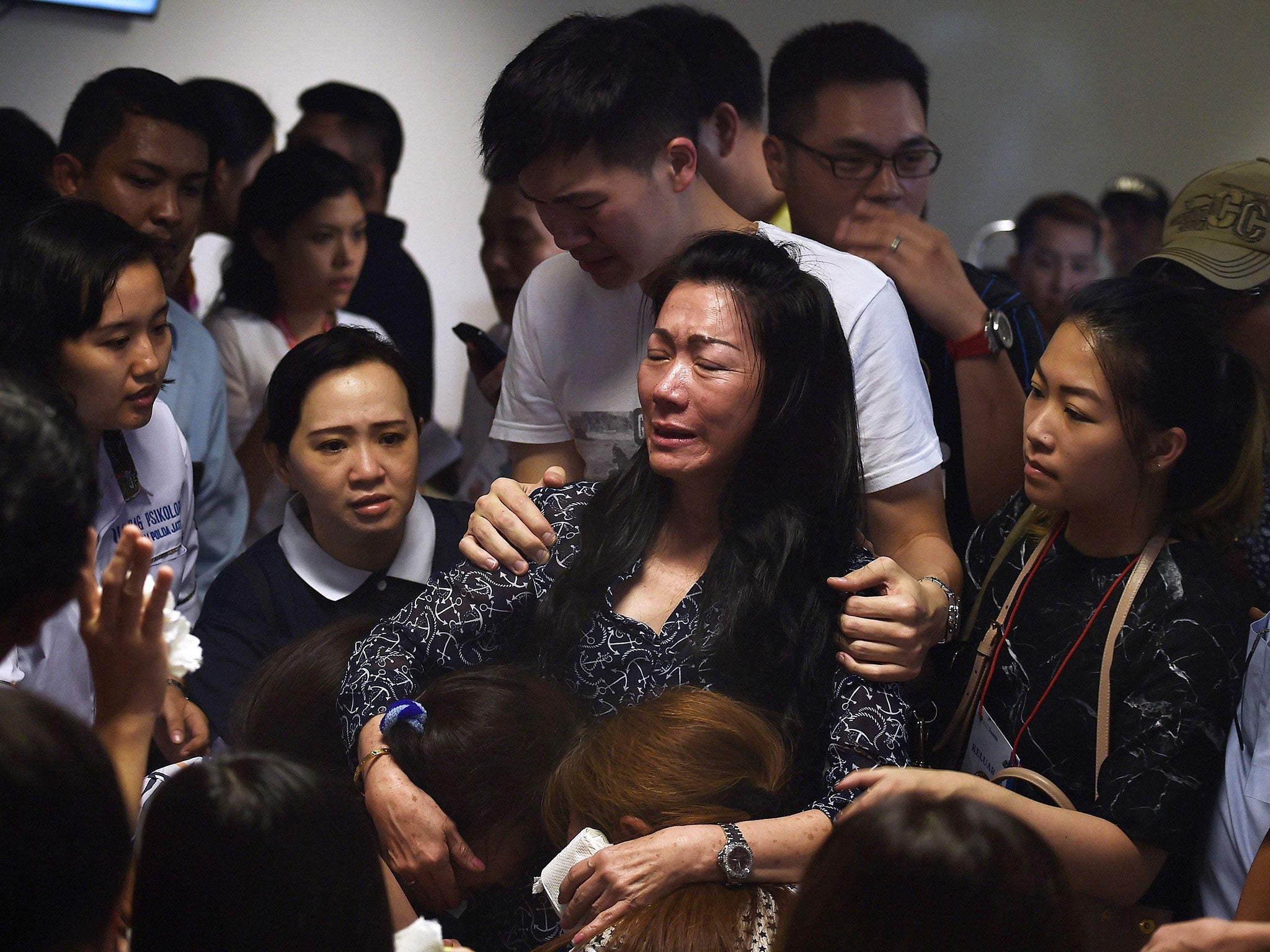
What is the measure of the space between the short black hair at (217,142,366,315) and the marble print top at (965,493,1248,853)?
1.83 metres

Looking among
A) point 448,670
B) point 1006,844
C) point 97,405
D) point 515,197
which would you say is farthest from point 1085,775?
point 515,197

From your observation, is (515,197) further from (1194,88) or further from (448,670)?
(1194,88)

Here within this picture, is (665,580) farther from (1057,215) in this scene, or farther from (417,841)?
(1057,215)

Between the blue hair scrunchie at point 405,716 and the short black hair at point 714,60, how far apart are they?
131 cm

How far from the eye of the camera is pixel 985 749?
158cm

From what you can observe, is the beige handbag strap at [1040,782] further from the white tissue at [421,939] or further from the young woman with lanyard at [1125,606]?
the white tissue at [421,939]

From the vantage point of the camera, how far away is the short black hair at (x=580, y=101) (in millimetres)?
1750

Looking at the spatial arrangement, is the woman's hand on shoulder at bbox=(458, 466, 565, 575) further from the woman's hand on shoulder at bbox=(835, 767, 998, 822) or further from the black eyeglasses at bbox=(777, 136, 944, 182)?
the black eyeglasses at bbox=(777, 136, 944, 182)

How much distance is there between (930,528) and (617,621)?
1.66 ft

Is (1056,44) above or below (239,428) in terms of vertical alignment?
above

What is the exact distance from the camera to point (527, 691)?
4.86ft

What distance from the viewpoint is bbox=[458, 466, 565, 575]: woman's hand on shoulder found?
5.17ft

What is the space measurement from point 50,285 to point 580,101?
814mm

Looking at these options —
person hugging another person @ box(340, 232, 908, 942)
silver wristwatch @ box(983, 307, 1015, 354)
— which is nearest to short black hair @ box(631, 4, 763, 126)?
silver wristwatch @ box(983, 307, 1015, 354)
